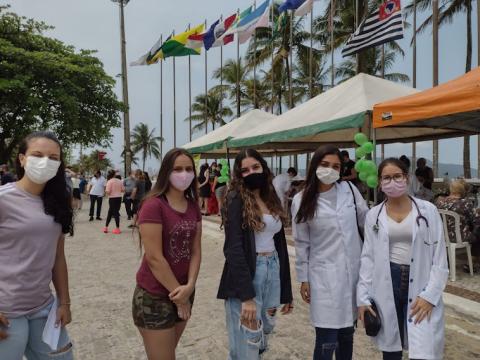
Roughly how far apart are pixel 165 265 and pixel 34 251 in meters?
0.68

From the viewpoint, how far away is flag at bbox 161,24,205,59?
68.0 ft

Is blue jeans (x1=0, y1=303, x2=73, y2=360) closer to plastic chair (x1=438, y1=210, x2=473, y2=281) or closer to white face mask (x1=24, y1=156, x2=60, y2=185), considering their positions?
white face mask (x1=24, y1=156, x2=60, y2=185)

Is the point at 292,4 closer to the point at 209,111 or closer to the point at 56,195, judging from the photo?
the point at 56,195

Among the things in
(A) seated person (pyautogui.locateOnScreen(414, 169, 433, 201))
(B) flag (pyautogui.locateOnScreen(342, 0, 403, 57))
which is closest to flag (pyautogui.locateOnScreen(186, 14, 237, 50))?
(B) flag (pyautogui.locateOnScreen(342, 0, 403, 57))

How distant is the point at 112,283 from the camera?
613 centimetres

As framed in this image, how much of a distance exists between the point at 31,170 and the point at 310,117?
6583 mm

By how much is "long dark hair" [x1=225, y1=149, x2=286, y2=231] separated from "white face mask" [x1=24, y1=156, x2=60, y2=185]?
1044mm

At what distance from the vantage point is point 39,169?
2.09 metres

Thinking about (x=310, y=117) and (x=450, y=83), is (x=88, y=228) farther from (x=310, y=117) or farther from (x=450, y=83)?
(x=450, y=83)

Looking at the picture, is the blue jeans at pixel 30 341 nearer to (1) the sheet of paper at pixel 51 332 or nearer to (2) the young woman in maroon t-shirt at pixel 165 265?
(1) the sheet of paper at pixel 51 332

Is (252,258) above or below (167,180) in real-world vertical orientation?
below

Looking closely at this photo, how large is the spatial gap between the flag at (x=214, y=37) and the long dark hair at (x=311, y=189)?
57.1 ft

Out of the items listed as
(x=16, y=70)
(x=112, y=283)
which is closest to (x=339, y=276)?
(x=112, y=283)

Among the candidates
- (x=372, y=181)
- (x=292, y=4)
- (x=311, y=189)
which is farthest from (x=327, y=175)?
(x=292, y=4)
